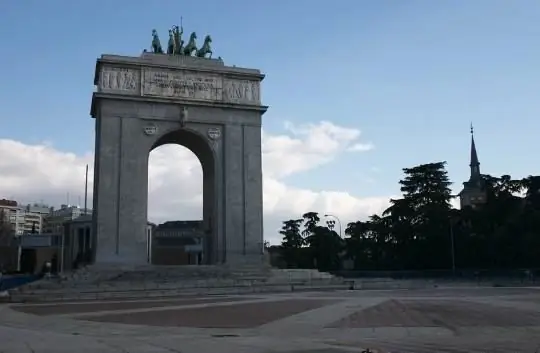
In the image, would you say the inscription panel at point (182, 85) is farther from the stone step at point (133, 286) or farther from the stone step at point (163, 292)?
the stone step at point (163, 292)

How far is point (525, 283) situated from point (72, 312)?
126ft

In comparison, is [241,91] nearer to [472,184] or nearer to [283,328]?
[283,328]

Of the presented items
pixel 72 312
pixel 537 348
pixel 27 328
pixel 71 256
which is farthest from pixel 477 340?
pixel 71 256

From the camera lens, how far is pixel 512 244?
63719 millimetres

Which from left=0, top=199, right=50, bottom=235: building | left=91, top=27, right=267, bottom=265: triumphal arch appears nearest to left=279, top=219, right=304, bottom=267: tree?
left=91, top=27, right=267, bottom=265: triumphal arch

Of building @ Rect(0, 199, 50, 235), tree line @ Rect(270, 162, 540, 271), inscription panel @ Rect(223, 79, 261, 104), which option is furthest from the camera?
building @ Rect(0, 199, 50, 235)

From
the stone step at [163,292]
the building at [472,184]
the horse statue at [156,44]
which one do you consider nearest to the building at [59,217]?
the building at [472,184]

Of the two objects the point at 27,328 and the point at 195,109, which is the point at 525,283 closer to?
the point at 195,109

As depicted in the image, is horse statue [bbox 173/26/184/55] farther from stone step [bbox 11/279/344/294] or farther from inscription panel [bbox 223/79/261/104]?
stone step [bbox 11/279/344/294]

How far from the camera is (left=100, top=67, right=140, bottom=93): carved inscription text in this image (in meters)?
47.4

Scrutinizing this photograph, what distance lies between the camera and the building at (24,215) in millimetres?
154500

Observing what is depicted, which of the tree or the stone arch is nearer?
the stone arch

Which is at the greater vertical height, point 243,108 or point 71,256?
point 243,108

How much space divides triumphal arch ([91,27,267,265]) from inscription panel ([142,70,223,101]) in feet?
0.25
